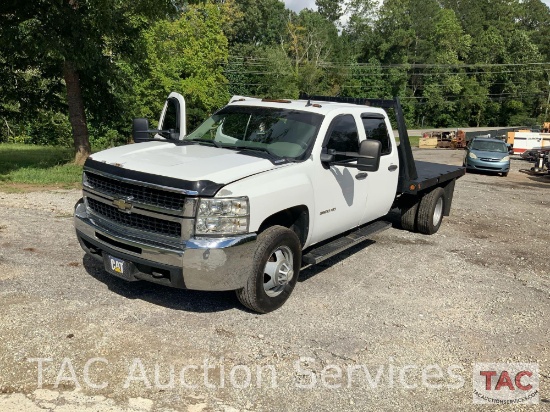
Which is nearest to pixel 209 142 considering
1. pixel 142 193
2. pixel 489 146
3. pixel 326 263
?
pixel 142 193

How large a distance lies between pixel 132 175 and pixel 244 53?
66.1 meters

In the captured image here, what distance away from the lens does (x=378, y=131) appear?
22.2ft

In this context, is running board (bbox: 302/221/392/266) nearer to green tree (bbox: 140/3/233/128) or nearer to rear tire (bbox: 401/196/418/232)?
rear tire (bbox: 401/196/418/232)

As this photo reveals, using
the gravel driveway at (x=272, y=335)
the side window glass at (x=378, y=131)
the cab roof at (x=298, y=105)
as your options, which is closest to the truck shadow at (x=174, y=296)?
the gravel driveway at (x=272, y=335)

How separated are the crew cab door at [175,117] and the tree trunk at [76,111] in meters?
8.55

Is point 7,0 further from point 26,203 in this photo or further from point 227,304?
point 227,304

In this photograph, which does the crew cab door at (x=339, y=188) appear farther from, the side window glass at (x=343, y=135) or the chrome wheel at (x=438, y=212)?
the chrome wheel at (x=438, y=212)

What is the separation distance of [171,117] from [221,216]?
282cm

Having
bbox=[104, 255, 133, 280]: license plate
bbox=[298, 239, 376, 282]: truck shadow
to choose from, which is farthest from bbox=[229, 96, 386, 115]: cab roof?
bbox=[104, 255, 133, 280]: license plate

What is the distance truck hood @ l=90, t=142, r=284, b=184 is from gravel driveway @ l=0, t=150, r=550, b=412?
1.39m

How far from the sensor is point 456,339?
4805 mm

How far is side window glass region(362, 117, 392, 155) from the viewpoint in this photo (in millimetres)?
6477

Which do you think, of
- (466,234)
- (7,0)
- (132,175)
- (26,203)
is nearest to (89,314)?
(132,175)

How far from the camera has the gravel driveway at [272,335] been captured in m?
3.73
